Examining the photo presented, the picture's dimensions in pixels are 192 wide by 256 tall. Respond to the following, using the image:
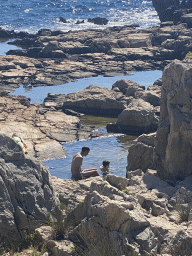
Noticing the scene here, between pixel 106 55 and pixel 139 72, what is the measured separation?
4.98 m

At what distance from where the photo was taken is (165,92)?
13430mm

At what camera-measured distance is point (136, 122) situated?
21172 mm

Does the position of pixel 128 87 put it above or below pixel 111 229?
above

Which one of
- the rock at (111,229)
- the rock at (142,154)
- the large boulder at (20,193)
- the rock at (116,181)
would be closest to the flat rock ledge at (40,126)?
the rock at (142,154)

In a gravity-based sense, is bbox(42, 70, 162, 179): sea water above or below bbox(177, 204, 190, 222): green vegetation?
below

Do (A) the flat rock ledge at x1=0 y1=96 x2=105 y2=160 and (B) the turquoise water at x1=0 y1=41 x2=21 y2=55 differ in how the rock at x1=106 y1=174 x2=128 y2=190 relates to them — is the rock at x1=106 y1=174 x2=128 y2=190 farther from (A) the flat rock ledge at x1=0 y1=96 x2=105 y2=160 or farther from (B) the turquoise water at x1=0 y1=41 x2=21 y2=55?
(B) the turquoise water at x1=0 y1=41 x2=21 y2=55

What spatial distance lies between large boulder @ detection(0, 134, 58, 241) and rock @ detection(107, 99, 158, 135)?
12741 millimetres

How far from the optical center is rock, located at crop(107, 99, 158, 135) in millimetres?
21017

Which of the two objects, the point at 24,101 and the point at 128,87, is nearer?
the point at 24,101

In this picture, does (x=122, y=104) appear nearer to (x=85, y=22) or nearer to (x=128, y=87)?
(x=128, y=87)

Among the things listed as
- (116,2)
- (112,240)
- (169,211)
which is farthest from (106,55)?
(116,2)

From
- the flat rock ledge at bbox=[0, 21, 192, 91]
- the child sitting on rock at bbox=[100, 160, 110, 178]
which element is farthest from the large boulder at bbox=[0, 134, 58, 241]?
the flat rock ledge at bbox=[0, 21, 192, 91]

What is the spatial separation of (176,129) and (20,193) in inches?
225

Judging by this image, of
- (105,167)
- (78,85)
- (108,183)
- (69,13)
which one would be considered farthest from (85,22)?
(108,183)
